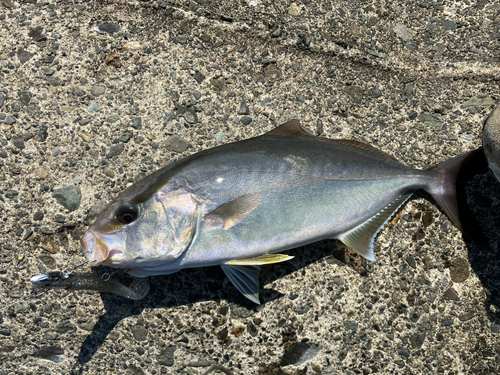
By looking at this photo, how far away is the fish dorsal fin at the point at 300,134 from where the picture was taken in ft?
7.35

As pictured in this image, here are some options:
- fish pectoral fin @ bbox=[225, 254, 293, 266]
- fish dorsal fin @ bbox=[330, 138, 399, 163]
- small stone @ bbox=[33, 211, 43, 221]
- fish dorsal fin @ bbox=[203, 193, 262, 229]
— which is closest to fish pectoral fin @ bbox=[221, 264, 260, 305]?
fish pectoral fin @ bbox=[225, 254, 293, 266]

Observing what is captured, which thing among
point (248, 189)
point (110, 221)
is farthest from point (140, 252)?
point (248, 189)

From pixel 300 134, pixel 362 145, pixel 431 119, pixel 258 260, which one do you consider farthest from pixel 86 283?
pixel 431 119

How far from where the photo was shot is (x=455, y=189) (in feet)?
7.79

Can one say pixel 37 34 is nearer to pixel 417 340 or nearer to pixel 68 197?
pixel 68 197

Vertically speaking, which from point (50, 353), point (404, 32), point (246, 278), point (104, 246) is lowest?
point (50, 353)

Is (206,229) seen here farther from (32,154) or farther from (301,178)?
(32,154)

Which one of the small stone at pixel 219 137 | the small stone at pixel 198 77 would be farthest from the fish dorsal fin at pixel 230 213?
the small stone at pixel 198 77

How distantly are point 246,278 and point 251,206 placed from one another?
→ 1.41ft

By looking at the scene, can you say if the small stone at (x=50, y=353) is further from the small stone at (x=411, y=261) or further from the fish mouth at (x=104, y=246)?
the small stone at (x=411, y=261)

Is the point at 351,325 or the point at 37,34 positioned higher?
the point at 37,34

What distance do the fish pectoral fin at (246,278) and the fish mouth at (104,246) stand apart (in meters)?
0.56

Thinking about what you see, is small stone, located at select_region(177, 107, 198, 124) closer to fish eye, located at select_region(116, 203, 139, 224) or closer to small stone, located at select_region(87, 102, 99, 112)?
small stone, located at select_region(87, 102, 99, 112)

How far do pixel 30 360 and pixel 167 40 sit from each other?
2.09m
